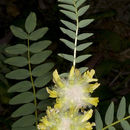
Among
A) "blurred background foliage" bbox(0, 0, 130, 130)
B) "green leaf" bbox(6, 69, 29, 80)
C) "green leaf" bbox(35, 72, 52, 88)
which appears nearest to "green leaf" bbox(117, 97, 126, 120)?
"green leaf" bbox(35, 72, 52, 88)

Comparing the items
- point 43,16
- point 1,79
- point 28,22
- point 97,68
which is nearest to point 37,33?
point 28,22

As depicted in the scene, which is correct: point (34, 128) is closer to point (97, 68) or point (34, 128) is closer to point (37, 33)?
point (37, 33)

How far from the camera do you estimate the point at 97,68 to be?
3.00 meters

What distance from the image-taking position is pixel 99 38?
311 cm

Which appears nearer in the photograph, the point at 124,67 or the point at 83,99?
the point at 83,99

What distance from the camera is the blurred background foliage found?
291cm

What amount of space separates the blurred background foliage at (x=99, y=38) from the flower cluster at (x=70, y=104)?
3.53 feet

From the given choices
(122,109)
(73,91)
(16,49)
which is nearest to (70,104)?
(73,91)

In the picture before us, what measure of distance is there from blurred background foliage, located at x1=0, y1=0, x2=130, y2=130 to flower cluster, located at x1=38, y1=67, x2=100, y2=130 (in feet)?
3.53

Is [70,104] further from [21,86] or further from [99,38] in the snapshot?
[99,38]

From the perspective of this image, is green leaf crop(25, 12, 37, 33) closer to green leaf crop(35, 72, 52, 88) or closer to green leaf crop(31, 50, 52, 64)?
green leaf crop(31, 50, 52, 64)

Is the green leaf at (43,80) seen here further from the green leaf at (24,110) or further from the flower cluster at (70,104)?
the flower cluster at (70,104)

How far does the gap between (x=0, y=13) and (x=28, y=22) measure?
5.85ft

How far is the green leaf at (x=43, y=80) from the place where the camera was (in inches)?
74.4
